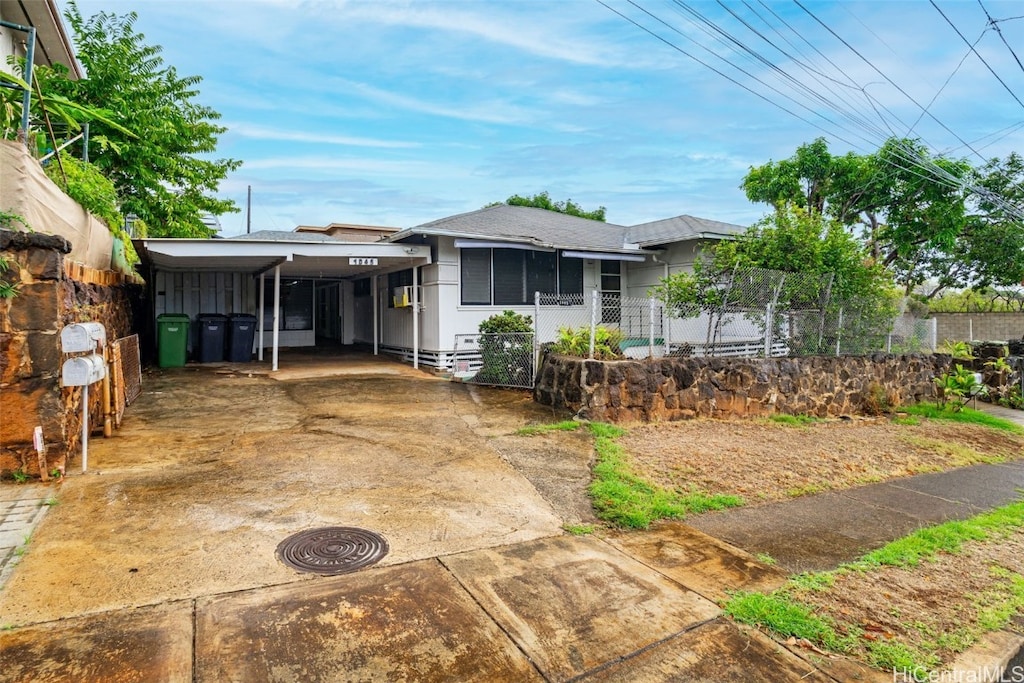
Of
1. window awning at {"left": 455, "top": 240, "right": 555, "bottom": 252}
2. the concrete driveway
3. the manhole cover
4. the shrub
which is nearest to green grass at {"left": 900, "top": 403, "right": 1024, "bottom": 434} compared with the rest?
the shrub

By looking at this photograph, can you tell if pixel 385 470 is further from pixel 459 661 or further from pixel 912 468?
pixel 912 468

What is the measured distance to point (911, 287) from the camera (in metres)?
22.8

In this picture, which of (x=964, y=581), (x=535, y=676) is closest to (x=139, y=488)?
(x=535, y=676)

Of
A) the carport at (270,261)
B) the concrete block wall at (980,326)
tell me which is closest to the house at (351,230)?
the carport at (270,261)

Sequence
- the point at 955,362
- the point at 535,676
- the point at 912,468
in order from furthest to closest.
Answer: the point at 955,362, the point at 912,468, the point at 535,676

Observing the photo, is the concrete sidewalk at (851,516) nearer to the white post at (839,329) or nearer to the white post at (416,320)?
the white post at (839,329)

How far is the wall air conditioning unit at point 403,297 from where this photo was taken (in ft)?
43.0

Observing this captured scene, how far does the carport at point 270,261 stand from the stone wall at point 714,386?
4629mm

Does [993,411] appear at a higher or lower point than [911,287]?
lower

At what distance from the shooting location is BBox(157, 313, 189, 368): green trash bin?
491 inches

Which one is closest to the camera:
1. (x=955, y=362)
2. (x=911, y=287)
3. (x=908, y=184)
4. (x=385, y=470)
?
(x=385, y=470)

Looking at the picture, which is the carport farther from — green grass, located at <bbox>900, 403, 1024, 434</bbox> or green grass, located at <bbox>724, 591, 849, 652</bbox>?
green grass, located at <bbox>900, 403, 1024, 434</bbox>

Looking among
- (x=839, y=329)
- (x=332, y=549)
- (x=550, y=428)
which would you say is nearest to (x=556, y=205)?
(x=839, y=329)

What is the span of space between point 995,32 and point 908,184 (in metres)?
7.85
